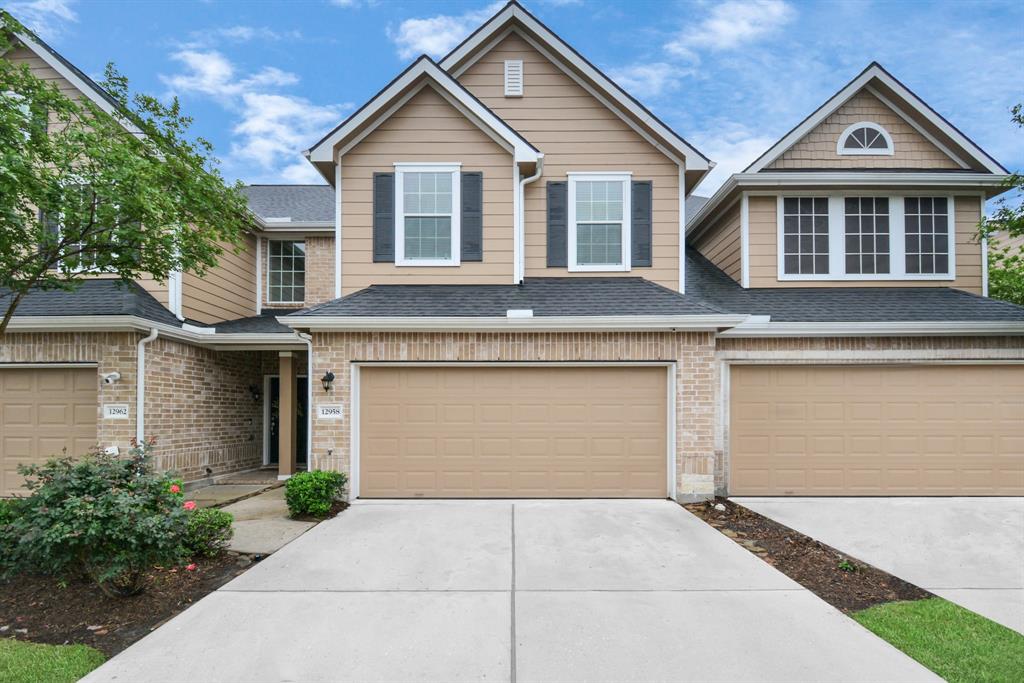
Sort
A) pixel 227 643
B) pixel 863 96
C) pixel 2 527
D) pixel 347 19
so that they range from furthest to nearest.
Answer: pixel 347 19, pixel 863 96, pixel 2 527, pixel 227 643

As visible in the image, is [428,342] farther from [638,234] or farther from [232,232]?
[638,234]

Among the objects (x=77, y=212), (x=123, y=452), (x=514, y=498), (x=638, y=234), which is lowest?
(x=514, y=498)

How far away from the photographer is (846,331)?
9.19 metres

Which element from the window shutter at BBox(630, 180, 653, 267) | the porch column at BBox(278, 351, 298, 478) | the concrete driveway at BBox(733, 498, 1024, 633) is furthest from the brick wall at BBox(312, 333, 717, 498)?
the porch column at BBox(278, 351, 298, 478)

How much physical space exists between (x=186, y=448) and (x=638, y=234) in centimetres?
897

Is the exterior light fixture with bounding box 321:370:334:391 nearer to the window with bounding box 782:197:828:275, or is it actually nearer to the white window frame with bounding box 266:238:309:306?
the white window frame with bounding box 266:238:309:306

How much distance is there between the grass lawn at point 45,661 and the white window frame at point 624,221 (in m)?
8.13

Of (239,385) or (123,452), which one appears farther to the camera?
(239,385)

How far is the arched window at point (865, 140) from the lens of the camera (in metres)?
10.9

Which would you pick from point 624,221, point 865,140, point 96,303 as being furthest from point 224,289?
point 865,140

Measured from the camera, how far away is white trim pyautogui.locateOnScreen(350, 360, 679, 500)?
885 cm

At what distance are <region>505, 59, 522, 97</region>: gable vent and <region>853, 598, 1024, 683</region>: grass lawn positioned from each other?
9512 millimetres

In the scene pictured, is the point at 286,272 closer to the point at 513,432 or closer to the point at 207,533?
the point at 513,432

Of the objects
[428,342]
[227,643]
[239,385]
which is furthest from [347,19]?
[227,643]
